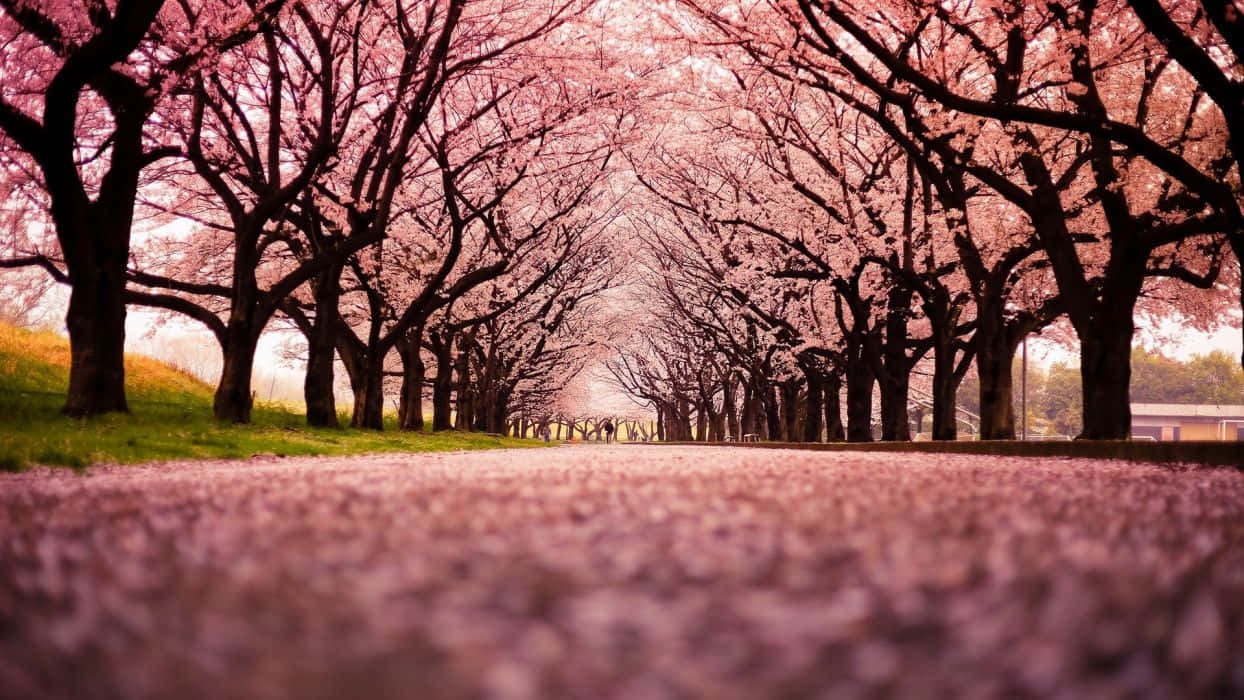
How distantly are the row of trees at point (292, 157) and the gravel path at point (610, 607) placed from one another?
35.9 ft

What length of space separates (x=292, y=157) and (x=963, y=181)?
715 inches

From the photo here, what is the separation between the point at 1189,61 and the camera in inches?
353

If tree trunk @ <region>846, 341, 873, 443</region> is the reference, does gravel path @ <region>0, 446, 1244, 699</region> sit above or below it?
below

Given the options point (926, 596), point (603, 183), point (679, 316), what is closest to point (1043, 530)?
point (926, 596)

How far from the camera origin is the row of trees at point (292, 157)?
527 inches

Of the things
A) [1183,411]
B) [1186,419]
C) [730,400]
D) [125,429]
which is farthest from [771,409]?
[1186,419]

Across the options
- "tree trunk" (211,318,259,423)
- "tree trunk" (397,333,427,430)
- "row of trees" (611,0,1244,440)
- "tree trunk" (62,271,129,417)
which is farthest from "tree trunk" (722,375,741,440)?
"tree trunk" (62,271,129,417)

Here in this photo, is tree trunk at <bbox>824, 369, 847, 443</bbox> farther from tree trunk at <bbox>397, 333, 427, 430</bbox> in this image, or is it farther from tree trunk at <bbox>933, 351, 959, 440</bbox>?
tree trunk at <bbox>397, 333, 427, 430</bbox>

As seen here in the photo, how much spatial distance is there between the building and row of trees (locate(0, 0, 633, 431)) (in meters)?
96.6

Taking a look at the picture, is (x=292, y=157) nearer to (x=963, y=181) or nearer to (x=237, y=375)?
(x=237, y=375)

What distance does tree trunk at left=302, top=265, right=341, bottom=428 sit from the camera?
2131 centimetres

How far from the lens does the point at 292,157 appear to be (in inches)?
987

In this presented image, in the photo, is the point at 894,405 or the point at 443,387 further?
the point at 443,387

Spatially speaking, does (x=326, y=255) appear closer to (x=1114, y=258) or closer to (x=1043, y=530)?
(x=1114, y=258)
